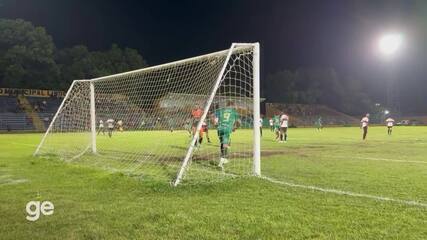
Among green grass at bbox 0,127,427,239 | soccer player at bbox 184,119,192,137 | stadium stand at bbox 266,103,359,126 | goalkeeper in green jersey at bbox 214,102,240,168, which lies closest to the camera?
green grass at bbox 0,127,427,239

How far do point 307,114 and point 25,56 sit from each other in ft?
176

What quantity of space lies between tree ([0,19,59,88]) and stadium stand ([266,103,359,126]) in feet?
124

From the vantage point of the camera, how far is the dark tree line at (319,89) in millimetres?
101438

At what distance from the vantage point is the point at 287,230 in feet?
17.4

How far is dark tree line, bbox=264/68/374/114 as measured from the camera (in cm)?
10144

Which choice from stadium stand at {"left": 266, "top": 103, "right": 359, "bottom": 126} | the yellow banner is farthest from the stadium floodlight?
the yellow banner

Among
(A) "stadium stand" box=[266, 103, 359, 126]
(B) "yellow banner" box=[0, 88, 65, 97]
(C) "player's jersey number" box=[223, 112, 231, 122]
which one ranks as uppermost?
(B) "yellow banner" box=[0, 88, 65, 97]

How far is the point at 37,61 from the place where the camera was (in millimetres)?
67562

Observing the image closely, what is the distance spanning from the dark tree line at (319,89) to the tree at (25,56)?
4980cm

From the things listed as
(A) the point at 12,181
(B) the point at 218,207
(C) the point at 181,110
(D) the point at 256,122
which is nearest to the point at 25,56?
(C) the point at 181,110

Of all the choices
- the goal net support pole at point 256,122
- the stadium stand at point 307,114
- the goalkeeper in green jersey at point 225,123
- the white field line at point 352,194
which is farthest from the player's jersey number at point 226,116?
the stadium stand at point 307,114

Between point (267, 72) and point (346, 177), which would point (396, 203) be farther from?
point (267, 72)

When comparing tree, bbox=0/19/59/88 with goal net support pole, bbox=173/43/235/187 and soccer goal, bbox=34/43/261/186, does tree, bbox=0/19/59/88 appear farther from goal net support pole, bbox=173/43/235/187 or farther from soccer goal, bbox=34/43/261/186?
goal net support pole, bbox=173/43/235/187

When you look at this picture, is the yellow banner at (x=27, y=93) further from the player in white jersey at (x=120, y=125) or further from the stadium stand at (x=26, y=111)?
the player in white jersey at (x=120, y=125)
